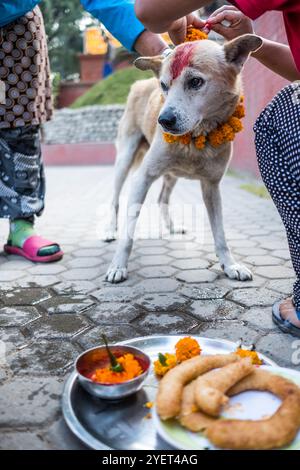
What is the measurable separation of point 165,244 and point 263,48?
1924 mm

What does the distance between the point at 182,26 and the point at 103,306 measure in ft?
5.65

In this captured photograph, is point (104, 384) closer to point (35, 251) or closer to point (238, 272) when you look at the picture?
point (238, 272)

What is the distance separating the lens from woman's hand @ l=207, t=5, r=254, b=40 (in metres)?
2.44

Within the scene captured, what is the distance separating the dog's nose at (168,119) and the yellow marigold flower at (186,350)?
4.14 feet

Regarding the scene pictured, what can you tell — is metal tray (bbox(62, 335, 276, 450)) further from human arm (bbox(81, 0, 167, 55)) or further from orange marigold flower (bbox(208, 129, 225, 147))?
human arm (bbox(81, 0, 167, 55))

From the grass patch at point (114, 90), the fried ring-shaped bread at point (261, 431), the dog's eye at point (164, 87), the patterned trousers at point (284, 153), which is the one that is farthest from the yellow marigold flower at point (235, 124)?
the grass patch at point (114, 90)

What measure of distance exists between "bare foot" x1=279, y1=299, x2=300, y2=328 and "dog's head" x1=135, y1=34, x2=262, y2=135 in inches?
42.2

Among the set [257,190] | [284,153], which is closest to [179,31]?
[284,153]

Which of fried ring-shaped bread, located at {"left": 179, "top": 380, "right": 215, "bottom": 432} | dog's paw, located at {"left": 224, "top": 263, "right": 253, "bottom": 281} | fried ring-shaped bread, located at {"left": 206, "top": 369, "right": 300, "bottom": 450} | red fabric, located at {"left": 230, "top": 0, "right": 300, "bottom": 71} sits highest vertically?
red fabric, located at {"left": 230, "top": 0, "right": 300, "bottom": 71}

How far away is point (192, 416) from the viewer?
1.24 meters

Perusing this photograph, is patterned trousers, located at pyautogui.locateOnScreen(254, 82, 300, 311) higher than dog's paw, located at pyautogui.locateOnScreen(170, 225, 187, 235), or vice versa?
patterned trousers, located at pyautogui.locateOnScreen(254, 82, 300, 311)
